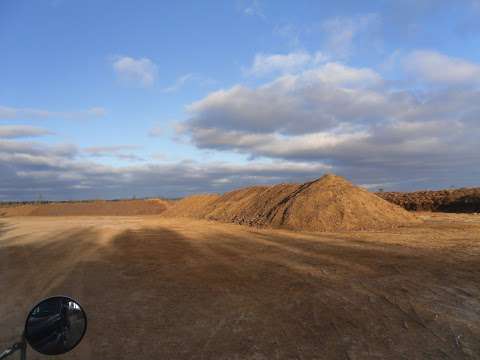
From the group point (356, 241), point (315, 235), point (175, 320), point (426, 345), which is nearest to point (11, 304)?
point (175, 320)

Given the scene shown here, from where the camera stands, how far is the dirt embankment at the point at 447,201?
3553 centimetres

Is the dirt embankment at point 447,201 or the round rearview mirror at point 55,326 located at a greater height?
the dirt embankment at point 447,201

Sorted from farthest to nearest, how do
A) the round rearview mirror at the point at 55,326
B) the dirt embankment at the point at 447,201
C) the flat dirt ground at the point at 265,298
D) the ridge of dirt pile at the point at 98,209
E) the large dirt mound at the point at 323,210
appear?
the ridge of dirt pile at the point at 98,209 → the dirt embankment at the point at 447,201 → the large dirt mound at the point at 323,210 → the flat dirt ground at the point at 265,298 → the round rearview mirror at the point at 55,326

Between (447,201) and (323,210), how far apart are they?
2098 cm

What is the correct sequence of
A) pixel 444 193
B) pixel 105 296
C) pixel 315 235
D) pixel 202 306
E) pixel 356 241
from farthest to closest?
pixel 444 193 < pixel 315 235 < pixel 356 241 < pixel 105 296 < pixel 202 306

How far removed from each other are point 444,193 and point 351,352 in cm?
4153

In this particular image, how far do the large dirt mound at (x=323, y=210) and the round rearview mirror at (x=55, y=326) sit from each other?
20.1m

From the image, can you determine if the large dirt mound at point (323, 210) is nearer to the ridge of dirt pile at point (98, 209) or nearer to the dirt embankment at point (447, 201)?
Answer: the dirt embankment at point (447, 201)

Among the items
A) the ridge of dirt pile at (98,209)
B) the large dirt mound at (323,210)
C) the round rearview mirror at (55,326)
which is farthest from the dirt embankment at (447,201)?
the round rearview mirror at (55,326)

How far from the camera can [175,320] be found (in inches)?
287

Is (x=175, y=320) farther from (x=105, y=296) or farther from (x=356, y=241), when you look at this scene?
(x=356, y=241)

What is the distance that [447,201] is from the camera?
3859cm

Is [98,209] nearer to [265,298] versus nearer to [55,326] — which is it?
[265,298]

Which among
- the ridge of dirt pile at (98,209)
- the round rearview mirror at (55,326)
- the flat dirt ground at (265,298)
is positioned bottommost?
the flat dirt ground at (265,298)
